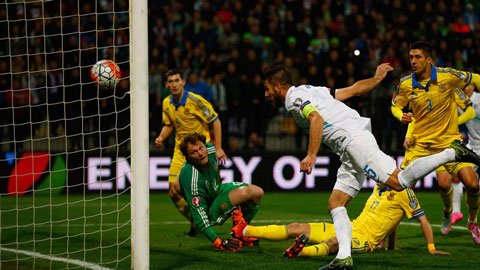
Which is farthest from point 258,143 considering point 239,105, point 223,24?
point 223,24

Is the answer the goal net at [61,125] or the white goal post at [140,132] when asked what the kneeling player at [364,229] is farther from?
the goal net at [61,125]

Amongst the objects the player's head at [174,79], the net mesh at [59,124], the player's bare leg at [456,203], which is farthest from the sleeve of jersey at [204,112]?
the player's bare leg at [456,203]

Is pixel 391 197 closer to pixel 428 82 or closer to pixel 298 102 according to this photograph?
pixel 298 102

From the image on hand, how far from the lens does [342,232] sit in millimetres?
6234

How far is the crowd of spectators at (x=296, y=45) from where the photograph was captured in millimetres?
14883

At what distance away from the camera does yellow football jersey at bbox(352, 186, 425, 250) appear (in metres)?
6.87

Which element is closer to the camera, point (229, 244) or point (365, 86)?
point (365, 86)

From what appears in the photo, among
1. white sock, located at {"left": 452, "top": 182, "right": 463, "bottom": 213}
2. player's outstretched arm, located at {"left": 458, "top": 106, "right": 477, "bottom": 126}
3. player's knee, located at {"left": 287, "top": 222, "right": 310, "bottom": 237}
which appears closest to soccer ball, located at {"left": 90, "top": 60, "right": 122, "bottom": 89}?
player's knee, located at {"left": 287, "top": 222, "right": 310, "bottom": 237}

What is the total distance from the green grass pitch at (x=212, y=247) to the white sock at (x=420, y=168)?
0.85 m

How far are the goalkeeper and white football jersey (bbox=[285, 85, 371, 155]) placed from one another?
1.46m

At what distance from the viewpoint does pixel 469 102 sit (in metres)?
9.58

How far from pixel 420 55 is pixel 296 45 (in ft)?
27.5

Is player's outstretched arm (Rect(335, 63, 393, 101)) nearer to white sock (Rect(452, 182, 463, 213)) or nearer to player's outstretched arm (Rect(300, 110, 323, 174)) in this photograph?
player's outstretched arm (Rect(300, 110, 323, 174))

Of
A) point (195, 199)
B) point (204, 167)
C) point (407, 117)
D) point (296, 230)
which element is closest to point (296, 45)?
point (407, 117)
